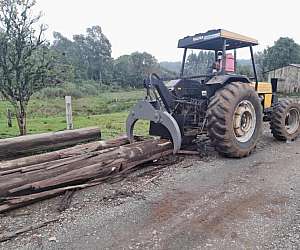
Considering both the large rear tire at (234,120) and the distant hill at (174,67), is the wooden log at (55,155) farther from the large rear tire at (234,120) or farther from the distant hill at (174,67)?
the distant hill at (174,67)

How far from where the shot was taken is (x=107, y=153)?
15.4 ft

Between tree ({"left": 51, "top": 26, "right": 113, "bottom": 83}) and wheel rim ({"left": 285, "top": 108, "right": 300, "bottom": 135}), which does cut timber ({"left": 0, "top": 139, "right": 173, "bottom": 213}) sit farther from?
tree ({"left": 51, "top": 26, "right": 113, "bottom": 83})

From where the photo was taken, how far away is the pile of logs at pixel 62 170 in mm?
3705

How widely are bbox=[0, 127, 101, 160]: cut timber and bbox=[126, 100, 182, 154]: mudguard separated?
129cm

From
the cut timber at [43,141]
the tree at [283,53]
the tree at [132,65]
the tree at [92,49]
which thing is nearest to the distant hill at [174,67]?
the cut timber at [43,141]

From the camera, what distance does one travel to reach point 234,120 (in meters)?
5.92

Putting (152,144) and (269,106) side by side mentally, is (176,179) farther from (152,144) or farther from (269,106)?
(269,106)

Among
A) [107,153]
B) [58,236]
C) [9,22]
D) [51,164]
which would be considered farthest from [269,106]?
[9,22]

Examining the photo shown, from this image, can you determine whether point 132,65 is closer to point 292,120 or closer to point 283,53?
point 283,53

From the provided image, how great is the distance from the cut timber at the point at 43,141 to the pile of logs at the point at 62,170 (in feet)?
4.40

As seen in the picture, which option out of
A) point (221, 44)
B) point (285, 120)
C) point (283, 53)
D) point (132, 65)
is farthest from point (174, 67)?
point (132, 65)

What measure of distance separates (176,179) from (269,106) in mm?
4251

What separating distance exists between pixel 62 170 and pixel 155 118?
2088mm

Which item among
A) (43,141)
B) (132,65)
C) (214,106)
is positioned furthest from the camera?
(132,65)
